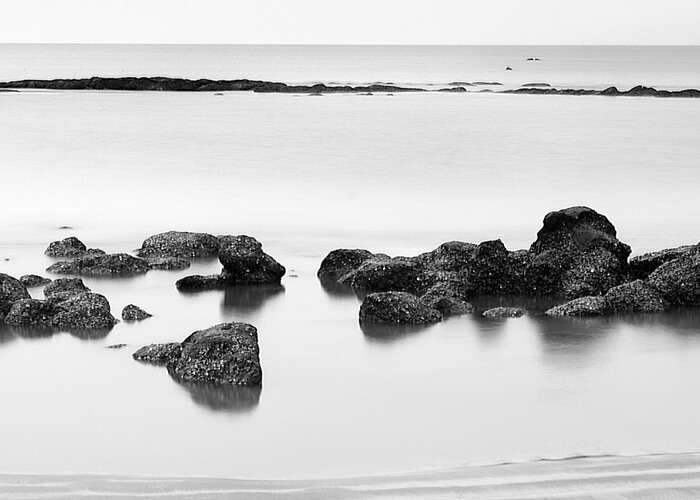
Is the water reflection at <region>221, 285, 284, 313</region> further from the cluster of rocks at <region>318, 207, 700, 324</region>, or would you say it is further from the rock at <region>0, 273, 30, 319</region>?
the rock at <region>0, 273, 30, 319</region>

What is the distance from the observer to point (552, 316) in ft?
29.0

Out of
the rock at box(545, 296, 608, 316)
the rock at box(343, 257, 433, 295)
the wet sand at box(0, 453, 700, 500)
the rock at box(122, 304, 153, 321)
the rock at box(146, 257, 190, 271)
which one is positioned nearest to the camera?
the wet sand at box(0, 453, 700, 500)

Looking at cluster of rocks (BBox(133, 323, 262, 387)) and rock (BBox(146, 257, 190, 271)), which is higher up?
rock (BBox(146, 257, 190, 271))

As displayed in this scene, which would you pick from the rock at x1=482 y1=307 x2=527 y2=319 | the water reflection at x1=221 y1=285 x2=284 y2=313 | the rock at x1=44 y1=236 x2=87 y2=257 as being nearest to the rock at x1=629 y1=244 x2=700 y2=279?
the rock at x1=482 y1=307 x2=527 y2=319

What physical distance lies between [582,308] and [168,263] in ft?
14.0

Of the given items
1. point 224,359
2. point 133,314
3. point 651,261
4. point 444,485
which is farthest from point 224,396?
point 651,261

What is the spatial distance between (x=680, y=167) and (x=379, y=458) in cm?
1822

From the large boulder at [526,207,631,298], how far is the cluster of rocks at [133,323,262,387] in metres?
3.57

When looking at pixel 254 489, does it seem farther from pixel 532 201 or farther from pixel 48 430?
pixel 532 201

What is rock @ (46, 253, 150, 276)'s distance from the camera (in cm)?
1055

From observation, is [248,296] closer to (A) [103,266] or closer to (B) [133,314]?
(B) [133,314]

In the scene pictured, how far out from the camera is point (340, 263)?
34.4 ft

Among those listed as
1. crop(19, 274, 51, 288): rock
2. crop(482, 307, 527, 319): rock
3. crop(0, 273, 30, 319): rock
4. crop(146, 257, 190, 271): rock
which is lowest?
crop(482, 307, 527, 319): rock

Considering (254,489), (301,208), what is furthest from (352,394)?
(301,208)
